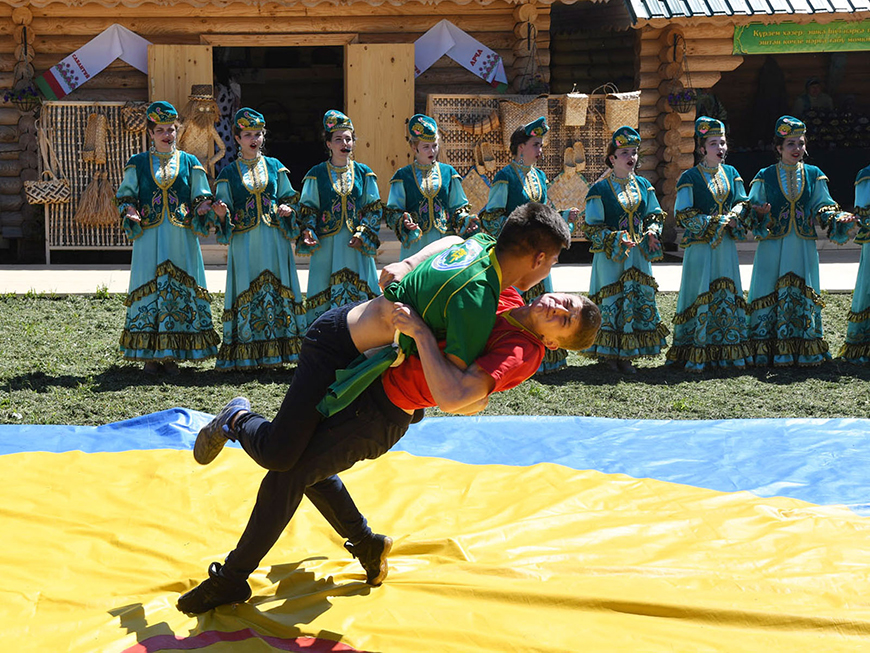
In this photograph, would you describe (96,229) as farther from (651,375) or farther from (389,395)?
(389,395)

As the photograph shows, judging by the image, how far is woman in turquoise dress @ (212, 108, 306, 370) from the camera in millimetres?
7273

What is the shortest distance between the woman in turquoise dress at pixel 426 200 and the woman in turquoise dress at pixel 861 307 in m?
3.12

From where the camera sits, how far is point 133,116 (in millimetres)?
12172

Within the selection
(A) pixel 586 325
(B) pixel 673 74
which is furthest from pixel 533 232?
→ (B) pixel 673 74

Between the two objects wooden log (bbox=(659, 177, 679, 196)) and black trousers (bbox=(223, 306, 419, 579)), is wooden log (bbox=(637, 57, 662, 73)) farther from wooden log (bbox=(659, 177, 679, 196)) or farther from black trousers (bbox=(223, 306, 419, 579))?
black trousers (bbox=(223, 306, 419, 579))

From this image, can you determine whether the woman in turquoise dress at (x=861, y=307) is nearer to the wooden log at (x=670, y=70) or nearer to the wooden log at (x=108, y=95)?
the wooden log at (x=670, y=70)

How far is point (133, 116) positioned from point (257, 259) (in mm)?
5811

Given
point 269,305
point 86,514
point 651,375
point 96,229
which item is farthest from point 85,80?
point 86,514

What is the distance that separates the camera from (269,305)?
24.2 feet

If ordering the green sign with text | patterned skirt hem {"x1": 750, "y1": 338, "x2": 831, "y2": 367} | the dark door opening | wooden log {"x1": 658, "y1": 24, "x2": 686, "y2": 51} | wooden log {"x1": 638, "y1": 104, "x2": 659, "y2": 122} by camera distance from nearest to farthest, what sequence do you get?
patterned skirt hem {"x1": 750, "y1": 338, "x2": 831, "y2": 367} < wooden log {"x1": 658, "y1": 24, "x2": 686, "y2": 51} < the green sign with text < wooden log {"x1": 638, "y1": 104, "x2": 659, "y2": 122} < the dark door opening

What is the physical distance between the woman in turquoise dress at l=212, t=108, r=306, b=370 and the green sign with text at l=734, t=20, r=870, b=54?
317 inches

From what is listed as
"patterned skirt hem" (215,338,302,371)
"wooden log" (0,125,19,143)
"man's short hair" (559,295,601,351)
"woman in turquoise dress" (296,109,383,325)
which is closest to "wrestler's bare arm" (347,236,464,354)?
"man's short hair" (559,295,601,351)

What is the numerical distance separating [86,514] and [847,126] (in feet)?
48.9

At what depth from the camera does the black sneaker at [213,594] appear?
3.33 metres
